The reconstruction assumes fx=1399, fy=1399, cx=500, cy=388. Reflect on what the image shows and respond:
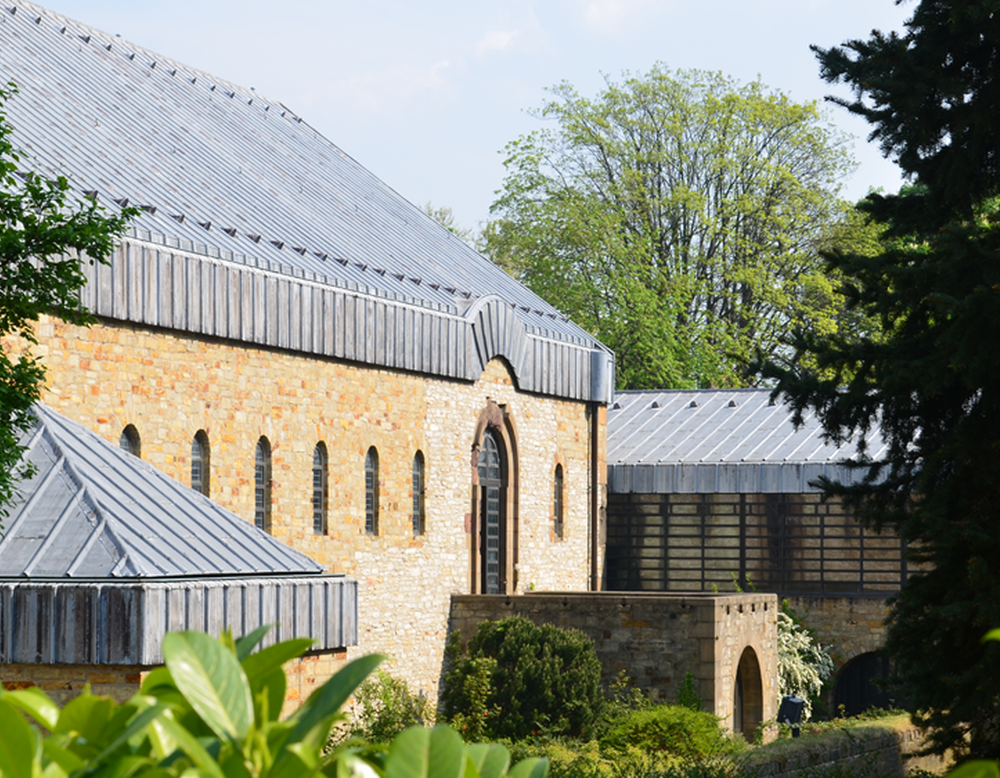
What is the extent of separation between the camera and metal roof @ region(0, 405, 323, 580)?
485 inches

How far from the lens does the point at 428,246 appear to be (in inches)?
1045

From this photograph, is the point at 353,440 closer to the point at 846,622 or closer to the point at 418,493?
the point at 418,493

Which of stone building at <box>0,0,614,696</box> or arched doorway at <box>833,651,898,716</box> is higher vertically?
stone building at <box>0,0,614,696</box>

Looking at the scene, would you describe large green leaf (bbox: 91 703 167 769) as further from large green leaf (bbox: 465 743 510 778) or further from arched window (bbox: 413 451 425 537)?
arched window (bbox: 413 451 425 537)

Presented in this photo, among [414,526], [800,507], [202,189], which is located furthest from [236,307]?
[800,507]

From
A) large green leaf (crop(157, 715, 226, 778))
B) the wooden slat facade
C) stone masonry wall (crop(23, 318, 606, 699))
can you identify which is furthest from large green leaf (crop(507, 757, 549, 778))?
stone masonry wall (crop(23, 318, 606, 699))

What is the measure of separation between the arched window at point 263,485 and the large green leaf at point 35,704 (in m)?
16.5

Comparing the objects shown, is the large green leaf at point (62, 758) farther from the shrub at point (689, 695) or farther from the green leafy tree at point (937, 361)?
the shrub at point (689, 695)

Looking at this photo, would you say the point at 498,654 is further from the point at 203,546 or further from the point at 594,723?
the point at 203,546

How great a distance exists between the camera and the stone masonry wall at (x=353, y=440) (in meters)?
16.9

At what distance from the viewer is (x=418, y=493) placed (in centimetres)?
2250

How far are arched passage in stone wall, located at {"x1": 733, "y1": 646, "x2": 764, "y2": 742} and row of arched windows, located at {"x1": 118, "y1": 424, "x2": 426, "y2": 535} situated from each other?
6024 mm

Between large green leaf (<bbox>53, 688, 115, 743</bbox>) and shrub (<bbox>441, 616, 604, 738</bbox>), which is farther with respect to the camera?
shrub (<bbox>441, 616, 604, 738</bbox>)

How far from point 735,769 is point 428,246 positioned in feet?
46.5
